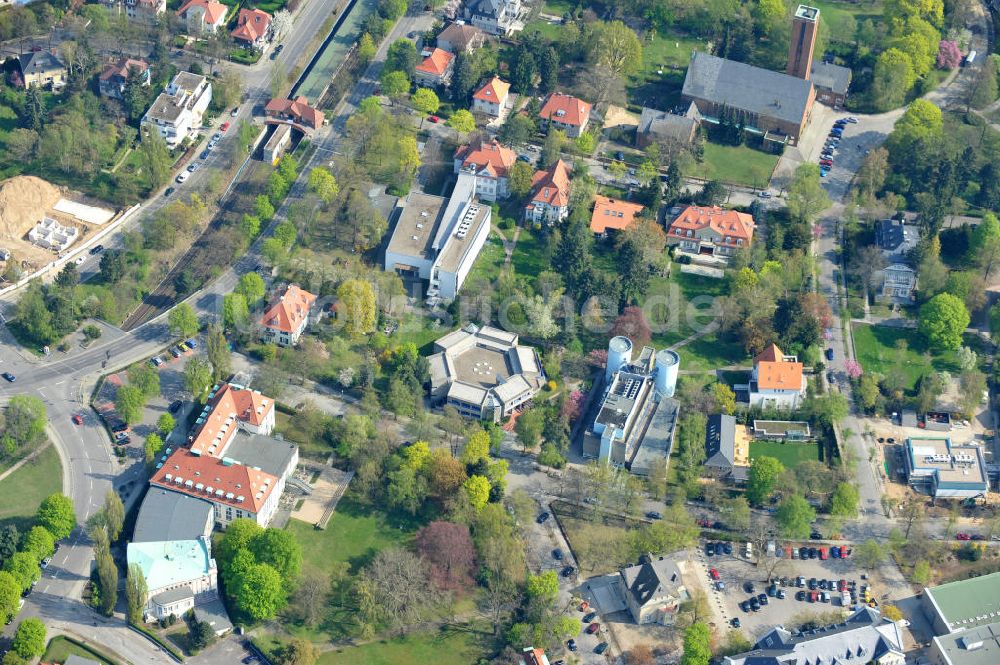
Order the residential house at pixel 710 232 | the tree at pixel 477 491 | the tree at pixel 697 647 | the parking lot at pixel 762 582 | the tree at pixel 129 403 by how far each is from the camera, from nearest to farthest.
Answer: the tree at pixel 697 647 < the parking lot at pixel 762 582 < the tree at pixel 477 491 < the tree at pixel 129 403 < the residential house at pixel 710 232

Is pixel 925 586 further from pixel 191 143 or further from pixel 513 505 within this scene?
pixel 191 143

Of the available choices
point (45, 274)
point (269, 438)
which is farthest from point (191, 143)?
point (269, 438)

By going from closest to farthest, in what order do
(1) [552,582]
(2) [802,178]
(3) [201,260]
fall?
1. (1) [552,582]
2. (3) [201,260]
3. (2) [802,178]

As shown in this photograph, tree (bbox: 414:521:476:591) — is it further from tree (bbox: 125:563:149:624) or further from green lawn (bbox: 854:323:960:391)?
green lawn (bbox: 854:323:960:391)

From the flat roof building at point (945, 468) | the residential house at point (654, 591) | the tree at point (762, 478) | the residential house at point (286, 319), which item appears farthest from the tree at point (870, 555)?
the residential house at point (286, 319)

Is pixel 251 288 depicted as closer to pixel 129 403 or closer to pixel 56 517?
pixel 129 403

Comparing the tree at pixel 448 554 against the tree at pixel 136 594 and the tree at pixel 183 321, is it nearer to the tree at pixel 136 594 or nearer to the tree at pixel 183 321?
the tree at pixel 136 594
